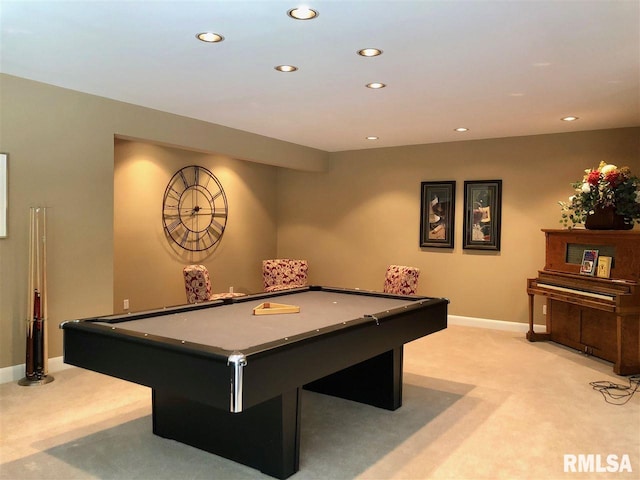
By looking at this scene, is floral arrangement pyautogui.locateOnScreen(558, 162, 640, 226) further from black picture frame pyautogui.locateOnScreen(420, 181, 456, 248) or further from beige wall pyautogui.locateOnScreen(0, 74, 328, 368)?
beige wall pyautogui.locateOnScreen(0, 74, 328, 368)

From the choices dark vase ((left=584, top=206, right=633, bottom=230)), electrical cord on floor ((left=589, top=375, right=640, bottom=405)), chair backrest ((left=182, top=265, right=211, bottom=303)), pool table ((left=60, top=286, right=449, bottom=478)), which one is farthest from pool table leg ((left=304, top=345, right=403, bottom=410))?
dark vase ((left=584, top=206, right=633, bottom=230))

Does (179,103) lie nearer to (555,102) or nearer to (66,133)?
(66,133)

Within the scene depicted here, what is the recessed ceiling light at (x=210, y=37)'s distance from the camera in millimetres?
3055

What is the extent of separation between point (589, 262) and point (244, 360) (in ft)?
13.5

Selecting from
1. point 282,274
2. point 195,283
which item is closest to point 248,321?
point 195,283

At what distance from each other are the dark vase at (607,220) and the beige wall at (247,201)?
1.09m

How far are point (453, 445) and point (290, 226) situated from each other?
17.6 feet

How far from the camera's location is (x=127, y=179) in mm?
5680

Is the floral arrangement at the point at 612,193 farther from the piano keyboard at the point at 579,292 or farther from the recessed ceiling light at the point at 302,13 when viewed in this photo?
the recessed ceiling light at the point at 302,13

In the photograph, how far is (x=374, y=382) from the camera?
3.58 meters

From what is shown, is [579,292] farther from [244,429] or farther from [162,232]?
[162,232]

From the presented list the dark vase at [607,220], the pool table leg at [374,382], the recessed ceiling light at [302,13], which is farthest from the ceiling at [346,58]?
the pool table leg at [374,382]

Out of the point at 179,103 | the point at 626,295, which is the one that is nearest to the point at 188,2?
the point at 179,103

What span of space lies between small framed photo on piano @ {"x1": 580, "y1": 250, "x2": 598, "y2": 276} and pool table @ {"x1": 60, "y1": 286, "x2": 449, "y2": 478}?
2144 mm
